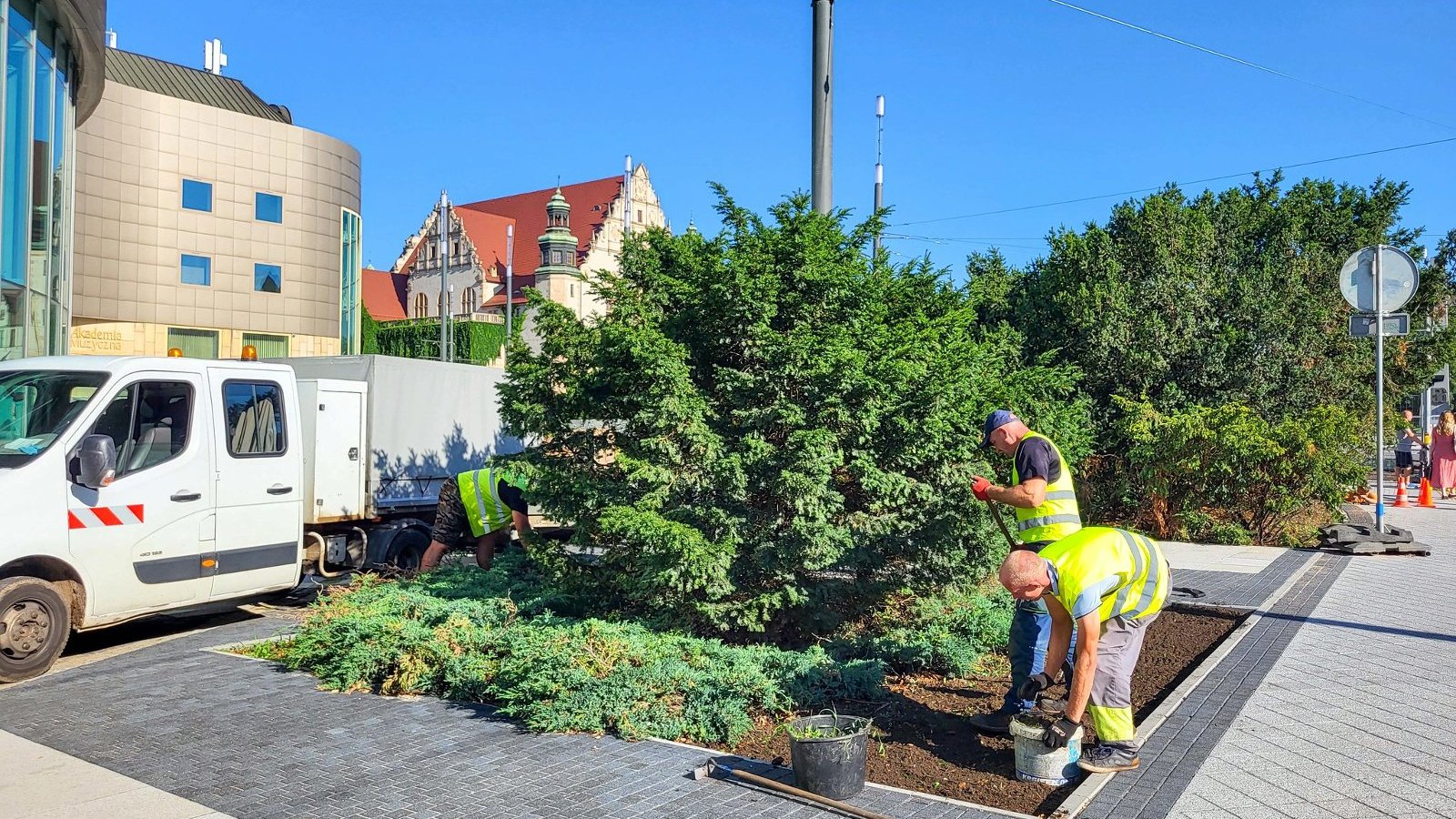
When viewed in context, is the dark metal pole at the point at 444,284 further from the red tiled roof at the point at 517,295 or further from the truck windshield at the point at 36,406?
the truck windshield at the point at 36,406

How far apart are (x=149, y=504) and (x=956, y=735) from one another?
19.9 ft

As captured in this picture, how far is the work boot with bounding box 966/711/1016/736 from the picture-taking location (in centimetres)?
583

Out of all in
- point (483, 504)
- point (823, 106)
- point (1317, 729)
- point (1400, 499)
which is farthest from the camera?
point (1400, 499)

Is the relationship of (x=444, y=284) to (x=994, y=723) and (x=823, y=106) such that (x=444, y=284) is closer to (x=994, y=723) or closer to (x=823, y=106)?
(x=823, y=106)

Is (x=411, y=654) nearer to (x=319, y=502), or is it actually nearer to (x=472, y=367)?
(x=319, y=502)

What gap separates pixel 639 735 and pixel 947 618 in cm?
296

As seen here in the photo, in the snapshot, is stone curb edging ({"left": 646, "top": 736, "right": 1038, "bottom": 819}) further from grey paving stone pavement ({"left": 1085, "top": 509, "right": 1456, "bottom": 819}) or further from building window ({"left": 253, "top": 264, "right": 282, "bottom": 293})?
building window ({"left": 253, "top": 264, "right": 282, "bottom": 293})

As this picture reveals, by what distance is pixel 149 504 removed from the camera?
8.16m

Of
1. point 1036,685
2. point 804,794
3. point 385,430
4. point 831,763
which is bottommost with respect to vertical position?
point 804,794

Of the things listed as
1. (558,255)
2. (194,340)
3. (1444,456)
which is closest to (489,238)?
(558,255)

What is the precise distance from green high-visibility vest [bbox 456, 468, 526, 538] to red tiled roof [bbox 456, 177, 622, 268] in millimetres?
81138

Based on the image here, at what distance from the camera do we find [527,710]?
6.00 metres

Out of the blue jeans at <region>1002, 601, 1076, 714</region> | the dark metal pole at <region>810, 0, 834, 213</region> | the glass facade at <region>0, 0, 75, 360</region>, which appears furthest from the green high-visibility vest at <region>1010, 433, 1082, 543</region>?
the glass facade at <region>0, 0, 75, 360</region>

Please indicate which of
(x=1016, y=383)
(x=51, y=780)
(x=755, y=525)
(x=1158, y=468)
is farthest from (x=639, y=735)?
(x=1158, y=468)
